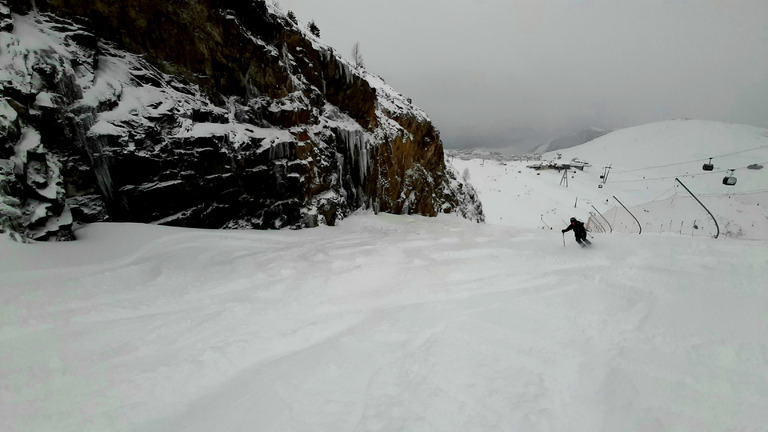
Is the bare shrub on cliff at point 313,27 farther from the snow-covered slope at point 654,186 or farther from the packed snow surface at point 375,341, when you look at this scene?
the snow-covered slope at point 654,186

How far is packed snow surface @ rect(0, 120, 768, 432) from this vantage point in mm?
2936

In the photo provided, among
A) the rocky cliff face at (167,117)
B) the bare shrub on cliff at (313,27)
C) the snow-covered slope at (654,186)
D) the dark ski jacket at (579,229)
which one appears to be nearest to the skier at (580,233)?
the dark ski jacket at (579,229)

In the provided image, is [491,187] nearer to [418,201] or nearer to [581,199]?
[581,199]

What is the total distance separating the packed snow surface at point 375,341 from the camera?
9.63 ft

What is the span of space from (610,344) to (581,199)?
53.5 metres

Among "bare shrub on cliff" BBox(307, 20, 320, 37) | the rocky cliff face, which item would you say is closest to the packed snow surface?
the rocky cliff face

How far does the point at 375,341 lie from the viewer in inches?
172

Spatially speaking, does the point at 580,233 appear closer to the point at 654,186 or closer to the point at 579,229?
the point at 579,229

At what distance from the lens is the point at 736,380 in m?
3.23

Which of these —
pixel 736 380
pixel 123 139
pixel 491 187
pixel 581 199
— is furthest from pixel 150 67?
pixel 581 199

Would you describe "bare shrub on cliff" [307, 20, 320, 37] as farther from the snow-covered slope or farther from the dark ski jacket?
the snow-covered slope

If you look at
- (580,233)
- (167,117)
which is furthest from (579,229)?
(167,117)

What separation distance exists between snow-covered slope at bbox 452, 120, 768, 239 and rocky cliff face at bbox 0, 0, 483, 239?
55.9 feet

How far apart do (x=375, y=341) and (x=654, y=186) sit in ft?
264
